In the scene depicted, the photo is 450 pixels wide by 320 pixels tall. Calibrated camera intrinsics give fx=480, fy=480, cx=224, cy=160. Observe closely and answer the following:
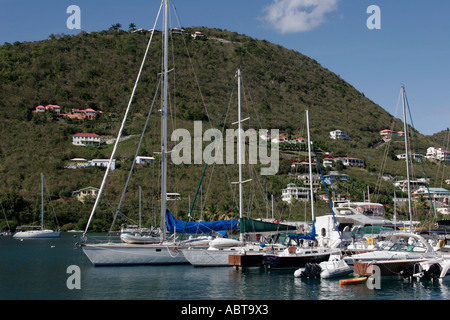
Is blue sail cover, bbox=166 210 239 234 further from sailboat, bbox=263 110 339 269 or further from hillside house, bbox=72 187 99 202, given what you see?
hillside house, bbox=72 187 99 202

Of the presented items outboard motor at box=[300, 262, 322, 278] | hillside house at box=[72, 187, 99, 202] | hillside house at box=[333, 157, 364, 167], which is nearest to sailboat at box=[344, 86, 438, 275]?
outboard motor at box=[300, 262, 322, 278]

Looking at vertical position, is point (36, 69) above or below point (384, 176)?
above

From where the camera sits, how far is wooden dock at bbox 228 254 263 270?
33.0 m

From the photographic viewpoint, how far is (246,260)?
109 ft

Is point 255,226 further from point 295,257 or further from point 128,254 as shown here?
point 128,254

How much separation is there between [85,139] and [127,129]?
38.9 ft

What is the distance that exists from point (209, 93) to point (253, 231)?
14859 centimetres

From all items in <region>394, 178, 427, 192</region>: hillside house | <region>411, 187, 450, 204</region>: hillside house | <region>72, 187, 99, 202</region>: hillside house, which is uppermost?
<region>394, 178, 427, 192</region>: hillside house

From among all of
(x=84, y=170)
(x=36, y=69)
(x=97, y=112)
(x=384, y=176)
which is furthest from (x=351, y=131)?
(x=36, y=69)

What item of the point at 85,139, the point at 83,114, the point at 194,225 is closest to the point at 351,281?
the point at 194,225

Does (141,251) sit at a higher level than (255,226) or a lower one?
lower

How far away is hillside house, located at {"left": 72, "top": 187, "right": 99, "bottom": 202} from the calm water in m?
71.4
